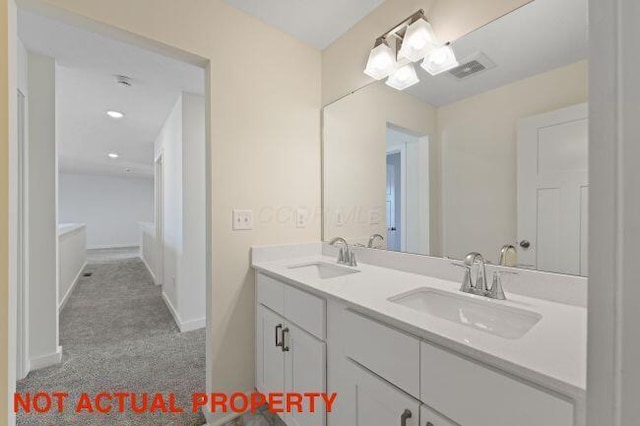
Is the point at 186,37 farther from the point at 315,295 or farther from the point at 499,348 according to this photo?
the point at 499,348

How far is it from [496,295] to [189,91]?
288 centimetres

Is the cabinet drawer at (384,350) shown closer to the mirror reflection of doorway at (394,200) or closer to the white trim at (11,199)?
the mirror reflection of doorway at (394,200)

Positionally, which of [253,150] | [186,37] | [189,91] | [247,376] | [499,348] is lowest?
[247,376]

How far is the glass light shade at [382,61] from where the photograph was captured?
4.83ft

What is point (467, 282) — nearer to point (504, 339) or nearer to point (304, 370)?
point (504, 339)

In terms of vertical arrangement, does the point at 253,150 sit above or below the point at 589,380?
above

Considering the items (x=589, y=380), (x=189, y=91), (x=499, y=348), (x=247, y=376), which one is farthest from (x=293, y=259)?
(x=189, y=91)

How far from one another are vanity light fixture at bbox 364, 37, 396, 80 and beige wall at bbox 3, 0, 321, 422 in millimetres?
539

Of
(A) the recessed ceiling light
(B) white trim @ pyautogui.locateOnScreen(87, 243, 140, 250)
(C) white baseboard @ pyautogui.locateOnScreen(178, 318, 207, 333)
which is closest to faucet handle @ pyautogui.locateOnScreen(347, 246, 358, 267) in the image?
(C) white baseboard @ pyautogui.locateOnScreen(178, 318, 207, 333)

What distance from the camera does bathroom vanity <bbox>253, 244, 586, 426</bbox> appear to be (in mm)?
578

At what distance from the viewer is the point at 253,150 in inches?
62.7

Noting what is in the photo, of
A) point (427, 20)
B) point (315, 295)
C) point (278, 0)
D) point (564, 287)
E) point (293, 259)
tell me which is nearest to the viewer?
point (564, 287)

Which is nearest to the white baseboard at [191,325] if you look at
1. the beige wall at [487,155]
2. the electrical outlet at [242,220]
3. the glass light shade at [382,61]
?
the electrical outlet at [242,220]

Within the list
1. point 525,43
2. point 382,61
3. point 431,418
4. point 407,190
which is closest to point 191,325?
point 407,190
